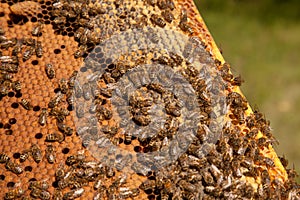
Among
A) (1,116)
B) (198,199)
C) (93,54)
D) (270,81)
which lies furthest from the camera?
A: (270,81)

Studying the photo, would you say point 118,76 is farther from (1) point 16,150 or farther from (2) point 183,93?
(1) point 16,150

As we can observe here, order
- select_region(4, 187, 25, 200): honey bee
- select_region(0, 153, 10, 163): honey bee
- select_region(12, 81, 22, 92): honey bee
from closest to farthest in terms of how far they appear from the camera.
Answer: select_region(4, 187, 25, 200): honey bee
select_region(0, 153, 10, 163): honey bee
select_region(12, 81, 22, 92): honey bee

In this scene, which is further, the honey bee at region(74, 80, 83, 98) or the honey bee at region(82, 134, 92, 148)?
the honey bee at region(74, 80, 83, 98)

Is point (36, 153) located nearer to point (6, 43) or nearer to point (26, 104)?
point (26, 104)

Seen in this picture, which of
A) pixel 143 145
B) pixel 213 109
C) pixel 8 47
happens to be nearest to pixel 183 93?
pixel 213 109

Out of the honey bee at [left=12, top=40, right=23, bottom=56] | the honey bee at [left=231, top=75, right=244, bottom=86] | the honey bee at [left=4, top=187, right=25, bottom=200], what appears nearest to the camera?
the honey bee at [left=4, top=187, right=25, bottom=200]

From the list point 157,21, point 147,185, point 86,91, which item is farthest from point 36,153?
point 157,21

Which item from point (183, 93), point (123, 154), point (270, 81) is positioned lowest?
point (123, 154)

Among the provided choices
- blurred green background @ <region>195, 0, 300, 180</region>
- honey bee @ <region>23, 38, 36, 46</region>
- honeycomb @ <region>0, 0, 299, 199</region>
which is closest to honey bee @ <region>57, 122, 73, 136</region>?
honeycomb @ <region>0, 0, 299, 199</region>

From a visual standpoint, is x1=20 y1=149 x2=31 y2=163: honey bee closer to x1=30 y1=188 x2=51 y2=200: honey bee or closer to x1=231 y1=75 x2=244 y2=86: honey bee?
x1=30 y1=188 x2=51 y2=200: honey bee
